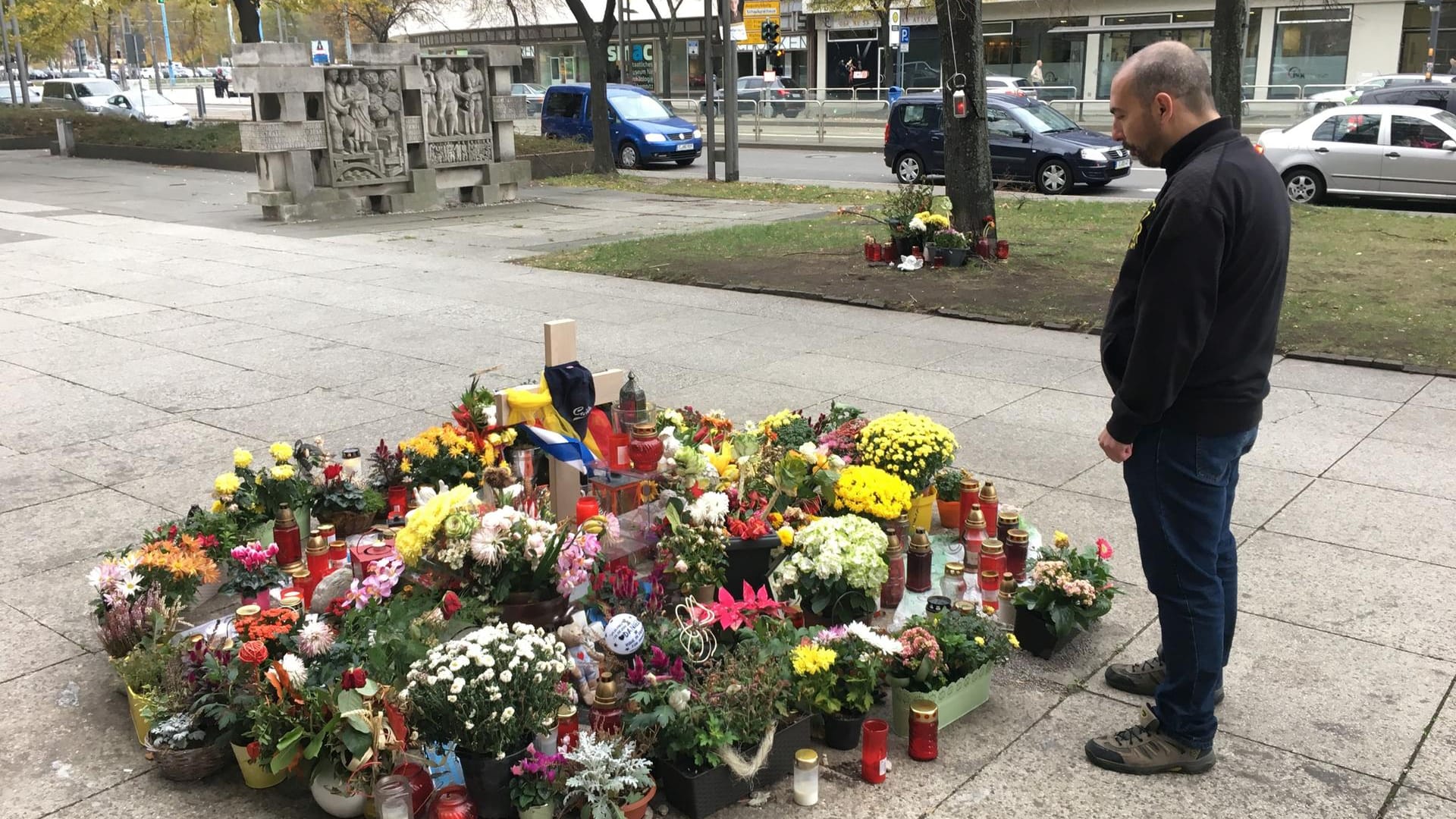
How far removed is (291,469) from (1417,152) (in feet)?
58.1

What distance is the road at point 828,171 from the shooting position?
2138cm

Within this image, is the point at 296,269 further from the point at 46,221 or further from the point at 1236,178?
the point at 1236,178

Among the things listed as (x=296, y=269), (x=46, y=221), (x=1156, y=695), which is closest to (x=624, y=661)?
(x=1156, y=695)

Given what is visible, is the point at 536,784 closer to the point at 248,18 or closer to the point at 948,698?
the point at 948,698

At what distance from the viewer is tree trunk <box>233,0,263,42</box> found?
87.5 feet

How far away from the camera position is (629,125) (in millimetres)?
26703

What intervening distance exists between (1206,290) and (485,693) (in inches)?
86.5

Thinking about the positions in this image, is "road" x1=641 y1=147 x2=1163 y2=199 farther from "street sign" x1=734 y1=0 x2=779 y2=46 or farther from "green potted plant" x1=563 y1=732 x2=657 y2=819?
"green potted plant" x1=563 y1=732 x2=657 y2=819

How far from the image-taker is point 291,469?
5117 millimetres

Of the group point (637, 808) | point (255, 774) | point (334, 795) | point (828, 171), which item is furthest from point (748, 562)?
point (828, 171)

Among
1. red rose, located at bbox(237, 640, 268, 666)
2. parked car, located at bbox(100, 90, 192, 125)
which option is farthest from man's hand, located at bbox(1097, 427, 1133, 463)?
parked car, located at bbox(100, 90, 192, 125)

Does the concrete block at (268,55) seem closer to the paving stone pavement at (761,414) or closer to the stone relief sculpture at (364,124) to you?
the stone relief sculpture at (364,124)

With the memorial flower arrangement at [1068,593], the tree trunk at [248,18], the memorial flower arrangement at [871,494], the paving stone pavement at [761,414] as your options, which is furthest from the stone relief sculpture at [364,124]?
the memorial flower arrangement at [1068,593]

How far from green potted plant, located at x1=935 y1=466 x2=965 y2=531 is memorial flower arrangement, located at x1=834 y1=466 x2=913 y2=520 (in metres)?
0.57
